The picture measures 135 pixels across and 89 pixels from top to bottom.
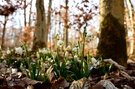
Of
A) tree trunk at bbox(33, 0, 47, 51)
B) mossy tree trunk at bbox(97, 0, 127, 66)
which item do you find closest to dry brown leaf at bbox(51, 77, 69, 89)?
mossy tree trunk at bbox(97, 0, 127, 66)

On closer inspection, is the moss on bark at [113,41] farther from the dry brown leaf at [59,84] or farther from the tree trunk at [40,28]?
the tree trunk at [40,28]

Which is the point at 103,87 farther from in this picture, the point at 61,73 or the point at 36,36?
the point at 36,36

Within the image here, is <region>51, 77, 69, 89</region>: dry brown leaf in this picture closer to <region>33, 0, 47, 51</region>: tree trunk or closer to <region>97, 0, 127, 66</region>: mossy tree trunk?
<region>97, 0, 127, 66</region>: mossy tree trunk

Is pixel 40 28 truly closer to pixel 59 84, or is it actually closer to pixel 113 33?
pixel 113 33

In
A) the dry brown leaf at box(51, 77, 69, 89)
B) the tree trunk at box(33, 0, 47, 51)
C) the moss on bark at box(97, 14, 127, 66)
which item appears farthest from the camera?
the tree trunk at box(33, 0, 47, 51)

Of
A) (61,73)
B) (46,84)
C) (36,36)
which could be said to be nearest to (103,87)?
(46,84)

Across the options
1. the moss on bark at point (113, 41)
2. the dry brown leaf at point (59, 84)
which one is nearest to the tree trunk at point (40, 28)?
the moss on bark at point (113, 41)

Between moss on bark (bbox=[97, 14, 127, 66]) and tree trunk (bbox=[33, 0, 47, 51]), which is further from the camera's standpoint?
tree trunk (bbox=[33, 0, 47, 51])
